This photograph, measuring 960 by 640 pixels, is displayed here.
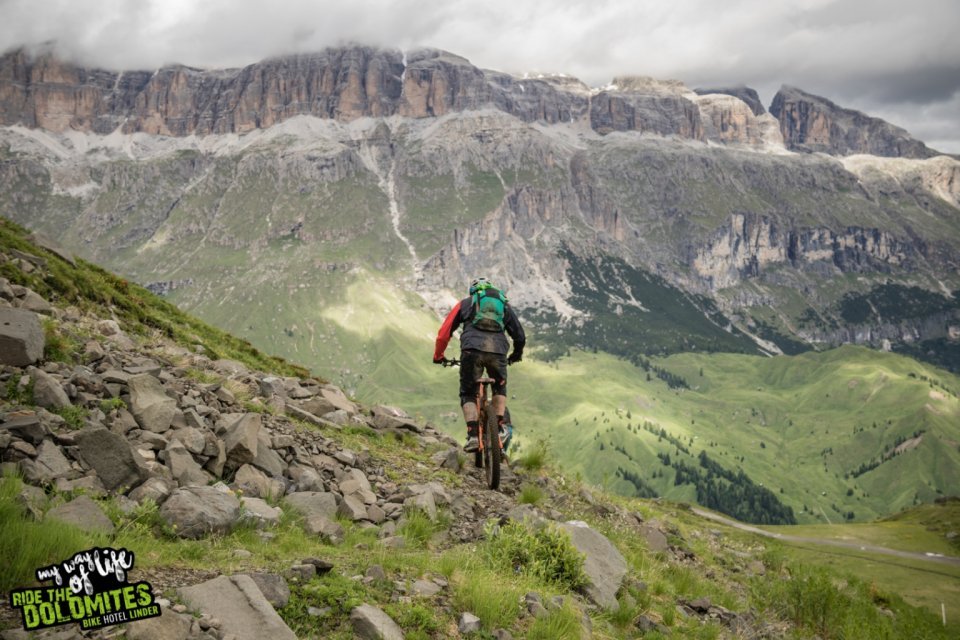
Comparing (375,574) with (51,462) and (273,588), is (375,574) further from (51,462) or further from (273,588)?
(51,462)

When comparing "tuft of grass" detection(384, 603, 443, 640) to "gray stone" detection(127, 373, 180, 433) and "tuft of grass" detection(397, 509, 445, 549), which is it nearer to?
"tuft of grass" detection(397, 509, 445, 549)

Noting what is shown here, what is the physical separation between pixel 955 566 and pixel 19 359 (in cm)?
18547

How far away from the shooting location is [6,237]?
19656 mm

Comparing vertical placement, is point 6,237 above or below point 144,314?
above

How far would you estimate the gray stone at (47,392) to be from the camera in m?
9.84

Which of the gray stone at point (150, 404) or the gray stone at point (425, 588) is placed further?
the gray stone at point (150, 404)

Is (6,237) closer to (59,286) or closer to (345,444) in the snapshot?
(59,286)

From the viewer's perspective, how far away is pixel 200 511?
29.0 feet

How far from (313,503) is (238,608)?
15.0ft

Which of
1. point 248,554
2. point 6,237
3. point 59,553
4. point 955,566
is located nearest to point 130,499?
point 248,554

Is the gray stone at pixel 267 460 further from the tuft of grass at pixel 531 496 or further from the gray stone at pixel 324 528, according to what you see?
the tuft of grass at pixel 531 496

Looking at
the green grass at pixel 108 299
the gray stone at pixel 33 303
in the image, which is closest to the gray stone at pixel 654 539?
the green grass at pixel 108 299

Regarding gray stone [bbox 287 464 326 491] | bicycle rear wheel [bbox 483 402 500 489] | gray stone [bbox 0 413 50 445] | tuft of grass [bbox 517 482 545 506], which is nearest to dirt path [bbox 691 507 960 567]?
tuft of grass [bbox 517 482 545 506]

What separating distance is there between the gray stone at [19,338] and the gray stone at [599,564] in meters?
9.79
